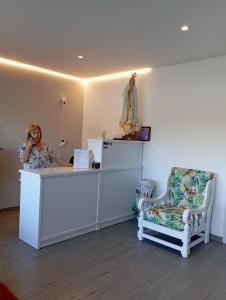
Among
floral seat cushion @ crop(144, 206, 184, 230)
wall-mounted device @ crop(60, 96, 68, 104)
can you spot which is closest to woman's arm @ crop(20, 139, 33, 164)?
floral seat cushion @ crop(144, 206, 184, 230)

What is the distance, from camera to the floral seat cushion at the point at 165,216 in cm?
307

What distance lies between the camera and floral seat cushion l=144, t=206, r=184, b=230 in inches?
121

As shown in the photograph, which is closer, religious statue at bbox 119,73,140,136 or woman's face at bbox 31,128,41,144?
woman's face at bbox 31,128,41,144

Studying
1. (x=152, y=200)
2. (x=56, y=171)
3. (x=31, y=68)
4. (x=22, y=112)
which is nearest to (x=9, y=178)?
(x=22, y=112)

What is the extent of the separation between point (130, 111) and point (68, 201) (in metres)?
1.86

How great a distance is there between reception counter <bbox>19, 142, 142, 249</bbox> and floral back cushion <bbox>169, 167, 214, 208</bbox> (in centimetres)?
76

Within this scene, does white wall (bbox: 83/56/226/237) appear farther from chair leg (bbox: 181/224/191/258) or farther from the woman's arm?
the woman's arm

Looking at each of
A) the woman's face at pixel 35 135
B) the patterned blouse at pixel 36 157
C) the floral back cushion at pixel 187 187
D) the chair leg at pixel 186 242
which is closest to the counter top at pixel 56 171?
the patterned blouse at pixel 36 157

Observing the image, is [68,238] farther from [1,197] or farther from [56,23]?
[56,23]

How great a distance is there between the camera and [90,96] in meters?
5.36

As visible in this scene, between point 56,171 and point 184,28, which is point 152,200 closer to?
point 56,171

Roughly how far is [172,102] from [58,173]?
6.91 feet

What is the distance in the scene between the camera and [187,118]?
3.88m

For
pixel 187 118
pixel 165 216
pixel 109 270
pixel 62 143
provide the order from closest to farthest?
pixel 109 270 → pixel 165 216 → pixel 187 118 → pixel 62 143
